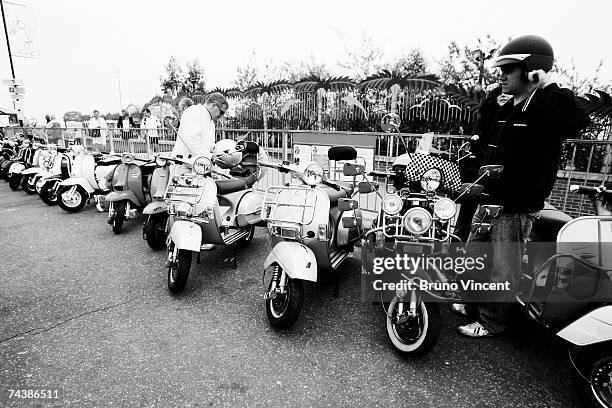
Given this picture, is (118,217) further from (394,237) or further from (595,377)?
(595,377)

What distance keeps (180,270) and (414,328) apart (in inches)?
76.5

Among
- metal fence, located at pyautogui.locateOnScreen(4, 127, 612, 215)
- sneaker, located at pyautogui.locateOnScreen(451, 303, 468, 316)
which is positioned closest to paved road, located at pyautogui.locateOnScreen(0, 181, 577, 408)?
sneaker, located at pyautogui.locateOnScreen(451, 303, 468, 316)

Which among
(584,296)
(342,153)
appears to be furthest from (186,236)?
(584,296)

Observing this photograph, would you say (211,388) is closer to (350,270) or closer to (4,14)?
(350,270)

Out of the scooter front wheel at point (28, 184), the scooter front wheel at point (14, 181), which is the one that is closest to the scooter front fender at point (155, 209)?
the scooter front wheel at point (28, 184)

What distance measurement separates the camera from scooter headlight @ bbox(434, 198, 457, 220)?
6.59 feet

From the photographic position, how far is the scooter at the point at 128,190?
4757mm

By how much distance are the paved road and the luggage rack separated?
76cm

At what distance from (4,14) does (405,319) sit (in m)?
18.7

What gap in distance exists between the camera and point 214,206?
3.36m

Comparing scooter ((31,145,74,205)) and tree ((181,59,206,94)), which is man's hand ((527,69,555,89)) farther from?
tree ((181,59,206,94))

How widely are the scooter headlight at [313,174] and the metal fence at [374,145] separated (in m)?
0.66

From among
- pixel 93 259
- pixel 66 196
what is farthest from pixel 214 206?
pixel 66 196

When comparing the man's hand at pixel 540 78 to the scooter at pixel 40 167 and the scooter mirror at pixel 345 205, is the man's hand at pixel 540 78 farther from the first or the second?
the scooter at pixel 40 167
